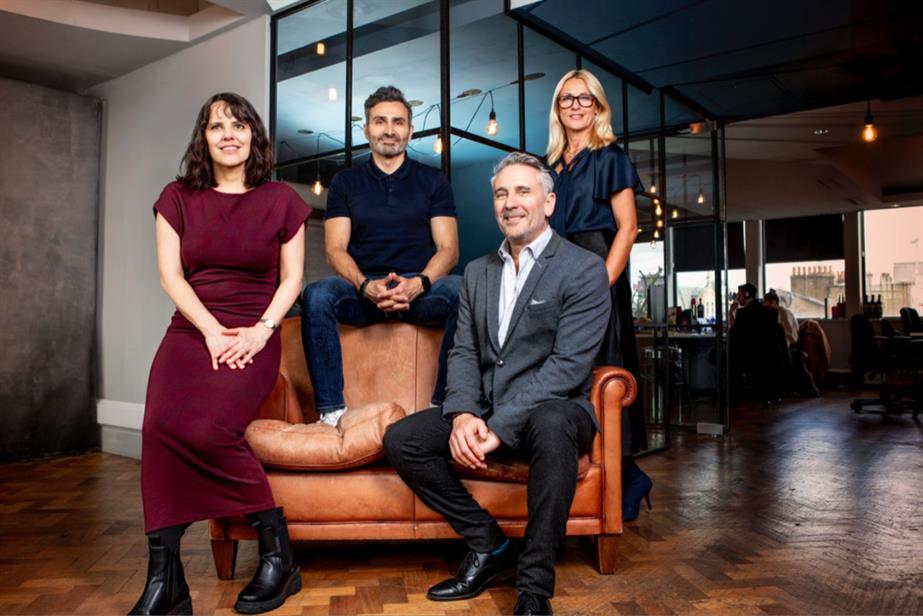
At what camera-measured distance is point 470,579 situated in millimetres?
2211

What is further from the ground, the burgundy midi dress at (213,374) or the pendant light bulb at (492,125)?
the pendant light bulb at (492,125)

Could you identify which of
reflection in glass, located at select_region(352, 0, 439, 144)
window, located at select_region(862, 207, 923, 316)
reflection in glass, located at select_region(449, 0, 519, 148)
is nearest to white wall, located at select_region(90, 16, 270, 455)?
reflection in glass, located at select_region(352, 0, 439, 144)

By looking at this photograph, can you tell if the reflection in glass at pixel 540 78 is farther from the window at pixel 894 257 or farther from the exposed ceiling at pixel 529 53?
the window at pixel 894 257

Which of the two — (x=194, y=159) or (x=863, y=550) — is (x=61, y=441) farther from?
(x=863, y=550)

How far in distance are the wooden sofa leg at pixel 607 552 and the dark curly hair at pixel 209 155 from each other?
5.64ft

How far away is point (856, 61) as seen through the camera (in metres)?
5.87

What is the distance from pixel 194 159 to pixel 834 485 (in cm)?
361

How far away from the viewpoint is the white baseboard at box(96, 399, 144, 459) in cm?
510

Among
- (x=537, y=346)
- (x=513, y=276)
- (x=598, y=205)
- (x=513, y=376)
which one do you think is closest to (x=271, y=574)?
(x=513, y=376)

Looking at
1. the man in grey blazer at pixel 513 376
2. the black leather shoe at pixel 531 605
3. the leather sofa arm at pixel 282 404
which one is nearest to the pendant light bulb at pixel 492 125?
the man in grey blazer at pixel 513 376

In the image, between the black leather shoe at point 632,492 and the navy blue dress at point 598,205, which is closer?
the navy blue dress at point 598,205

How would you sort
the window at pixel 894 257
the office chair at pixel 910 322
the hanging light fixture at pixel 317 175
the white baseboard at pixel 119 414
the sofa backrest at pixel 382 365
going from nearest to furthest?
1. the sofa backrest at pixel 382 365
2. the hanging light fixture at pixel 317 175
3. the white baseboard at pixel 119 414
4. the office chair at pixel 910 322
5. the window at pixel 894 257

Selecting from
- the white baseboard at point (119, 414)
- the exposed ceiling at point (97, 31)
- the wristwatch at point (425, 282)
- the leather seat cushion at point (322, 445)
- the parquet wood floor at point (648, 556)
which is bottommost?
the parquet wood floor at point (648, 556)

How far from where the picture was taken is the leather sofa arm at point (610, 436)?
2.41 meters
